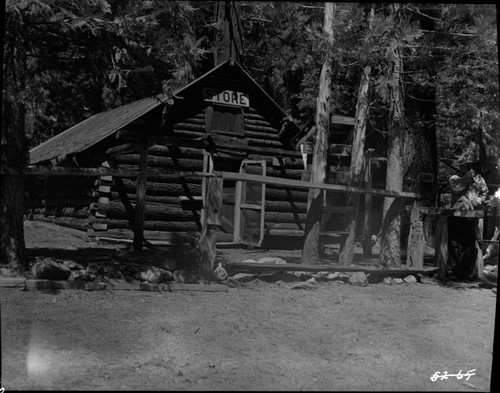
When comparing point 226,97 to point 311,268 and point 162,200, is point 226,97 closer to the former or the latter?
point 162,200

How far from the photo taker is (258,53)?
516 centimetres

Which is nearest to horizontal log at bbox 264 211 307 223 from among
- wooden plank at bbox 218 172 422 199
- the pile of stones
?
wooden plank at bbox 218 172 422 199

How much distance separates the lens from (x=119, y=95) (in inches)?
247

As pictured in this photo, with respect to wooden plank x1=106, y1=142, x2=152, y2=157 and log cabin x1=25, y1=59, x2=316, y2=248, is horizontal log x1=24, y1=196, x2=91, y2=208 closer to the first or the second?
log cabin x1=25, y1=59, x2=316, y2=248

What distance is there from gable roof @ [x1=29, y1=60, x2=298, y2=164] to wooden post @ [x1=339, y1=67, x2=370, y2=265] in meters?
1.12

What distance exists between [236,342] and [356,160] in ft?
11.5

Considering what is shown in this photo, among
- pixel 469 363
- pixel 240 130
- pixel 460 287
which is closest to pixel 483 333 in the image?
pixel 469 363

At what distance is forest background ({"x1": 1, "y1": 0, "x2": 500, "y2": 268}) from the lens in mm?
4875

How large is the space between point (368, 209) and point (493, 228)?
160 centimetres

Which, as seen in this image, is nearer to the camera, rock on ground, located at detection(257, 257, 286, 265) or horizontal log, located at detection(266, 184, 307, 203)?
rock on ground, located at detection(257, 257, 286, 265)

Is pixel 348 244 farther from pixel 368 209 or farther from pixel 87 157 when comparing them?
pixel 87 157

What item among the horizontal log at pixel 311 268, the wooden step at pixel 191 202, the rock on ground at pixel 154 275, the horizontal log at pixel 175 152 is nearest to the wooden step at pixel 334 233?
the horizontal log at pixel 311 268

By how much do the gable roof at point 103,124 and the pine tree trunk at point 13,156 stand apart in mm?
890

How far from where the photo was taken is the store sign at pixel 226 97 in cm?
502
